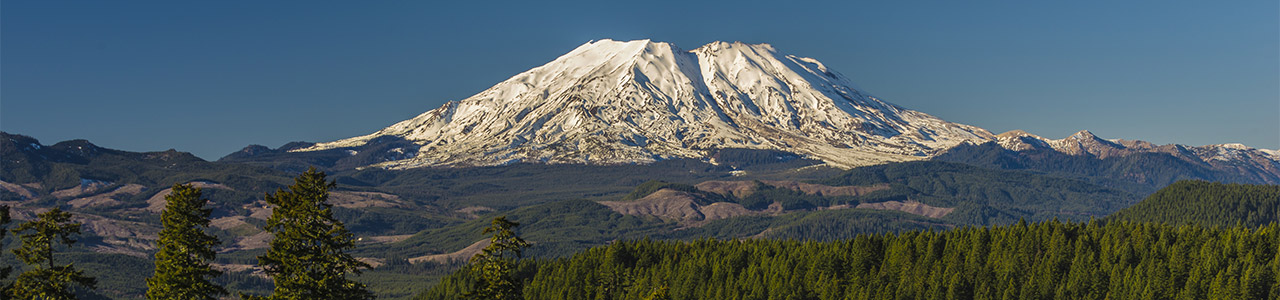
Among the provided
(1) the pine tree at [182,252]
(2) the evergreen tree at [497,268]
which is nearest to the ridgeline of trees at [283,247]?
(1) the pine tree at [182,252]

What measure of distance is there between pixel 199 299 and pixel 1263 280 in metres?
153

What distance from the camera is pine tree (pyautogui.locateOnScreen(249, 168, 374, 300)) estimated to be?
62969 millimetres

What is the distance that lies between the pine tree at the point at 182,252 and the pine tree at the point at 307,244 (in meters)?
3.47

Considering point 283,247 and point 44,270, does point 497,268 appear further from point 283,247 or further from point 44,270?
point 44,270

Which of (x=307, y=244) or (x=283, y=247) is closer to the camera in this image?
(x=283, y=247)

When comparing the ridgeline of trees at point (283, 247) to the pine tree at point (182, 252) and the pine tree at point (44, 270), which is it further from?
the pine tree at point (44, 270)

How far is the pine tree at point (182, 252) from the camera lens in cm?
6281

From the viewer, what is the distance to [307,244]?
6444 cm

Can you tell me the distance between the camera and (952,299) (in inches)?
7372

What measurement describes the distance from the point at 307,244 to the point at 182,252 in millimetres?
6486

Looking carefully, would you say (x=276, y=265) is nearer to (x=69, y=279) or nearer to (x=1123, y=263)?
(x=69, y=279)

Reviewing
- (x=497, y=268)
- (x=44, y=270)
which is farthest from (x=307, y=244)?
(x=44, y=270)

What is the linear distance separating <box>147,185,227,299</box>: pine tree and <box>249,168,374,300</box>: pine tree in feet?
11.4

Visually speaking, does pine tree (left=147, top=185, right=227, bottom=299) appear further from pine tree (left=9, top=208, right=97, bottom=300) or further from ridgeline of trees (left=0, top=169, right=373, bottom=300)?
pine tree (left=9, top=208, right=97, bottom=300)
